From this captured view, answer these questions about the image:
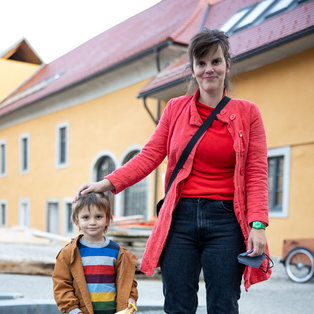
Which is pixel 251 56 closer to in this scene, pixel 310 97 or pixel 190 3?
pixel 310 97

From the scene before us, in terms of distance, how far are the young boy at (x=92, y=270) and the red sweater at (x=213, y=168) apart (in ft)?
1.87

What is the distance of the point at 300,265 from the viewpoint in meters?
7.95

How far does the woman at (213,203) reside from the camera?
235cm

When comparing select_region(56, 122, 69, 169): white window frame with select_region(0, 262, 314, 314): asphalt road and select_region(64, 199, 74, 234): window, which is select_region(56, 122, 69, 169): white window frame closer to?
select_region(64, 199, 74, 234): window

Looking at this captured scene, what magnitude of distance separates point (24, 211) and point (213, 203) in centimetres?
2299

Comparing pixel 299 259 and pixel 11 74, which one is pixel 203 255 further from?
pixel 11 74

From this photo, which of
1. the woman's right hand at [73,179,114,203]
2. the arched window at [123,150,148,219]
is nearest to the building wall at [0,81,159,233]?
the arched window at [123,150,148,219]

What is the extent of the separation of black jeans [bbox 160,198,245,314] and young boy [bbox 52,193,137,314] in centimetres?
36

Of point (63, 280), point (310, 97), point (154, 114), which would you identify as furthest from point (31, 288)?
point (154, 114)

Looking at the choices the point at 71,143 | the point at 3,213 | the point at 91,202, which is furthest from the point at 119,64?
the point at 3,213

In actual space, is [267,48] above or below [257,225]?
above

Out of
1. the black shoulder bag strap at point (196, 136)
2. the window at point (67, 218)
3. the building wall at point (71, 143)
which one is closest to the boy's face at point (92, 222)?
the black shoulder bag strap at point (196, 136)

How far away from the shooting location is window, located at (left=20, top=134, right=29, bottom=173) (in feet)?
78.0

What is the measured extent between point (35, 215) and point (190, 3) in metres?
11.8
